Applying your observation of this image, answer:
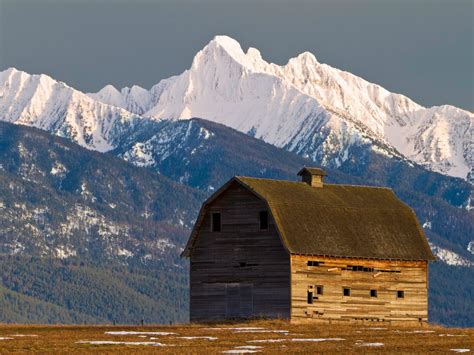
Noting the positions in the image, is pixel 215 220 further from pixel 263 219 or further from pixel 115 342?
pixel 115 342

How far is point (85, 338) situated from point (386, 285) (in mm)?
38801

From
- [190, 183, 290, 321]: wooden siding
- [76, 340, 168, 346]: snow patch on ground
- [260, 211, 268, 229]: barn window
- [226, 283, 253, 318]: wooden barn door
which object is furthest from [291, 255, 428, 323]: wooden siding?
[76, 340, 168, 346]: snow patch on ground

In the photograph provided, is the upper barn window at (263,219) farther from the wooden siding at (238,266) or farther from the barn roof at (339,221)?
the barn roof at (339,221)

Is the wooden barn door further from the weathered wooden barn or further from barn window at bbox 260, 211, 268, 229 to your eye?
barn window at bbox 260, 211, 268, 229

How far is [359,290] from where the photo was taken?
125m

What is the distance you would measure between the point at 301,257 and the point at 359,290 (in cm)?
633

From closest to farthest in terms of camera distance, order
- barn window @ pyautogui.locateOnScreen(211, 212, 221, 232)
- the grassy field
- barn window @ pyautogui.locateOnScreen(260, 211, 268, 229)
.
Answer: the grassy field < barn window @ pyautogui.locateOnScreen(260, 211, 268, 229) < barn window @ pyautogui.locateOnScreen(211, 212, 221, 232)

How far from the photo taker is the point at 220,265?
125 m

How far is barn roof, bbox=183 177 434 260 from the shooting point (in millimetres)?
122250

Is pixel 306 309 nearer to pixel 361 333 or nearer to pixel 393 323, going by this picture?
pixel 393 323

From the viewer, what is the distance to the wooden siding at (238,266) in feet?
398

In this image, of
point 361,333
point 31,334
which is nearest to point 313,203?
point 361,333

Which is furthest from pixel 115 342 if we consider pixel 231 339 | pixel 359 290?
pixel 359 290

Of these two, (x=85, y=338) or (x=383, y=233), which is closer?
(x=85, y=338)
